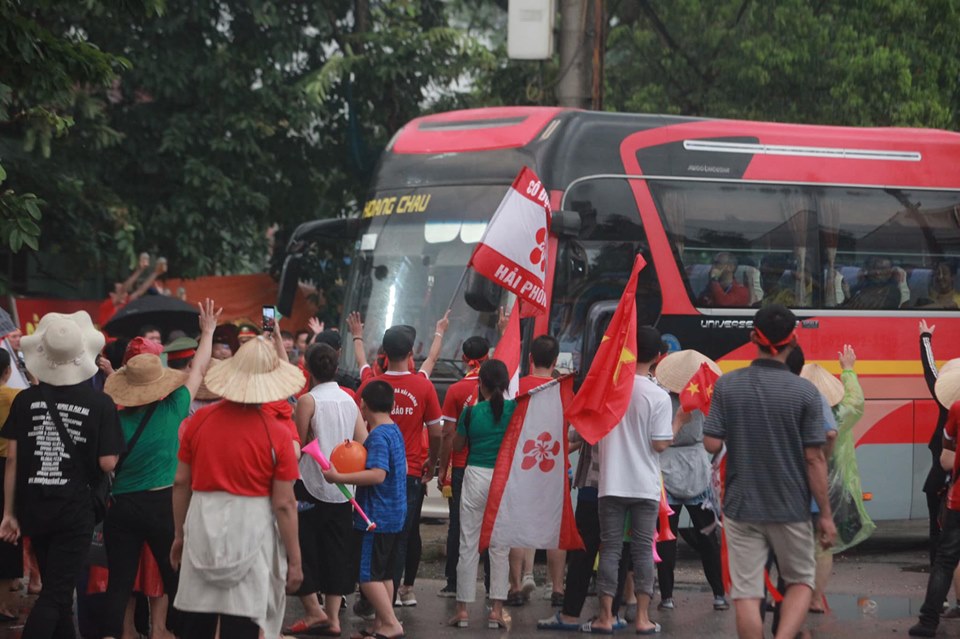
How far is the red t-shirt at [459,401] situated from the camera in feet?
31.2

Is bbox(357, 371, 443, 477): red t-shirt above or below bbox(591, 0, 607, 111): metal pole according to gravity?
below

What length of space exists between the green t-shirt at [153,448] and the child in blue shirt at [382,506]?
1.11m

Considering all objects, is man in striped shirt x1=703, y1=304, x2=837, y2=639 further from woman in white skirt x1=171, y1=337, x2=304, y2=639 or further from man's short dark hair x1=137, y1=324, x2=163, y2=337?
man's short dark hair x1=137, y1=324, x2=163, y2=337

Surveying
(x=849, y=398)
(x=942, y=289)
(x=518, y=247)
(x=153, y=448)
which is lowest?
(x=153, y=448)

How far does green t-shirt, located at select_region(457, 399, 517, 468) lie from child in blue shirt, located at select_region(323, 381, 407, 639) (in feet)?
2.86

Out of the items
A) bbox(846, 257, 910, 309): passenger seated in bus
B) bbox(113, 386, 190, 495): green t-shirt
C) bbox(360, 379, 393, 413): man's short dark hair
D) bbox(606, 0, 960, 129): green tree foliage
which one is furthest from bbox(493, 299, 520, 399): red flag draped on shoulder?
bbox(606, 0, 960, 129): green tree foliage

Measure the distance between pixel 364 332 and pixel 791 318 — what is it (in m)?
5.84

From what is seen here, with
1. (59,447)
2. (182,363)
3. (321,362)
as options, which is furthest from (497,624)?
(59,447)

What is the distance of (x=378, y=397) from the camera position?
321 inches

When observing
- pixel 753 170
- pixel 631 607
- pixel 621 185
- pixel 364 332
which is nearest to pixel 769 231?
pixel 753 170

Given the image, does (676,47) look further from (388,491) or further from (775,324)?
(775,324)

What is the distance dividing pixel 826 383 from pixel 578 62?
8.26 meters

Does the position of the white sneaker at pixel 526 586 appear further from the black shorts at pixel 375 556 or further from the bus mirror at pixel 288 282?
the bus mirror at pixel 288 282

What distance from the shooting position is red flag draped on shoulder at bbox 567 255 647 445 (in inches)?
335
